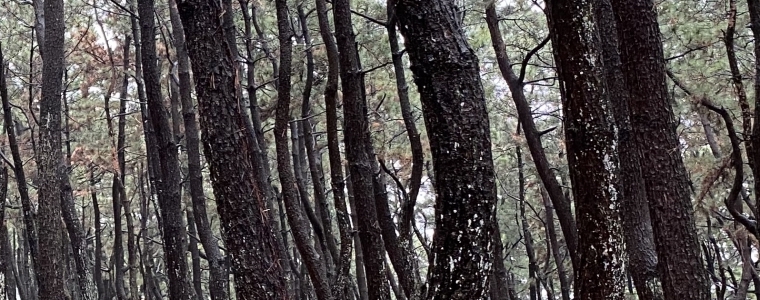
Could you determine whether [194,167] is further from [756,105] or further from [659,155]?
[756,105]

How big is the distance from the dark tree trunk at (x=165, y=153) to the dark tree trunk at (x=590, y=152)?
5425 mm

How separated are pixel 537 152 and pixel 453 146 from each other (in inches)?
170

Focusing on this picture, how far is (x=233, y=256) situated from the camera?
201 inches

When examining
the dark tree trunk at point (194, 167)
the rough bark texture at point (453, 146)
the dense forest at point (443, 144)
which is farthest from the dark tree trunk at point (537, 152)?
the dark tree trunk at point (194, 167)

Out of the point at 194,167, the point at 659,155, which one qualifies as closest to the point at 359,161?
the point at 659,155

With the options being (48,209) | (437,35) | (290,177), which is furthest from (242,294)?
(48,209)

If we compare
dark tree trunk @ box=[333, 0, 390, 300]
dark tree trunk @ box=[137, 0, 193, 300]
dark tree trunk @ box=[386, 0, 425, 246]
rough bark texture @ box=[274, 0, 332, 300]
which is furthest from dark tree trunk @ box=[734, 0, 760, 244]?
dark tree trunk @ box=[137, 0, 193, 300]

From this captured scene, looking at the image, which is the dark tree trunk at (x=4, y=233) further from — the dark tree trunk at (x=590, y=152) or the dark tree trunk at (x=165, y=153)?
the dark tree trunk at (x=590, y=152)

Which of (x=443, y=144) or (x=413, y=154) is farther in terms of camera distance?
(x=413, y=154)

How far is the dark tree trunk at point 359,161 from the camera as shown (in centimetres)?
679

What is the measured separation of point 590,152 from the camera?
430 cm

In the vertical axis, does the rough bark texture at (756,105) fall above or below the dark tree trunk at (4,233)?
below

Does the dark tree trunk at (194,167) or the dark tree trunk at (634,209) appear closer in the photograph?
the dark tree trunk at (634,209)

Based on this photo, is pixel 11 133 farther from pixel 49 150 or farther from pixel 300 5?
pixel 300 5
